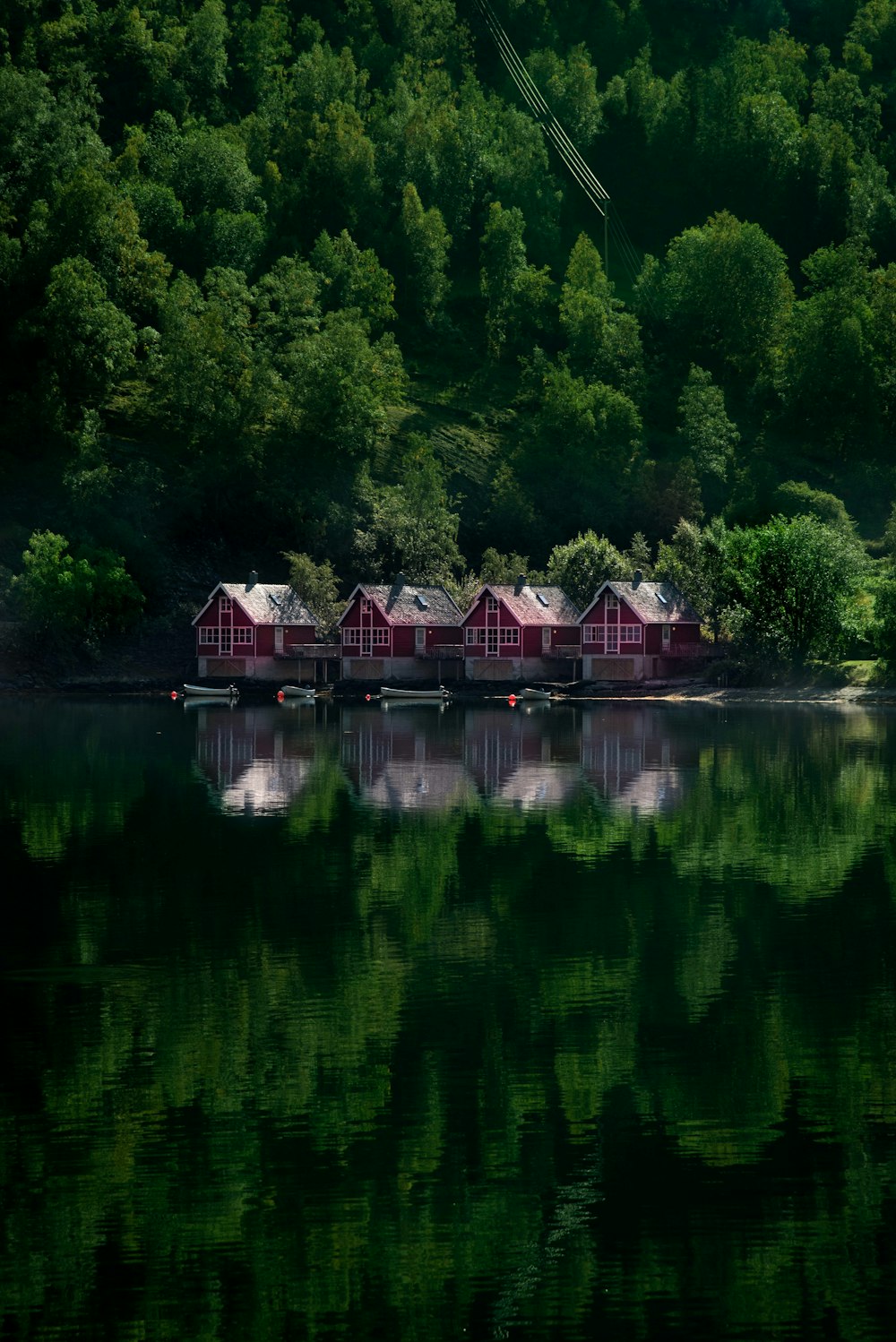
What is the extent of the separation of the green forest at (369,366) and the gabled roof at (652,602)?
2894 millimetres

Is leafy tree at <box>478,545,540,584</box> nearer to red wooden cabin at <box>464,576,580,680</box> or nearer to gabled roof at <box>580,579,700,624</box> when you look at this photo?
red wooden cabin at <box>464,576,580,680</box>

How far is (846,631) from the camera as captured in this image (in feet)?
340

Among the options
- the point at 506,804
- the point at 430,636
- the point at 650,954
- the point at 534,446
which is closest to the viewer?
the point at 650,954

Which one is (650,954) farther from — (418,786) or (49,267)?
(49,267)

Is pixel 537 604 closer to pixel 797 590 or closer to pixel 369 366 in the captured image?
pixel 797 590

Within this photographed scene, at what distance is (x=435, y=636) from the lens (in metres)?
121

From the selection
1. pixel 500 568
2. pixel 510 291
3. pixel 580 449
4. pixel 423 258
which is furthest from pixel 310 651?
pixel 423 258

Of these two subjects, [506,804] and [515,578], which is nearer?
[506,804]

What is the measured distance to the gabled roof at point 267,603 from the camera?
387 ft

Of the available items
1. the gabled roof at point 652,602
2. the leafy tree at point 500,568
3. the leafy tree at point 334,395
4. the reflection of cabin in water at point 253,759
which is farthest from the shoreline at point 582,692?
the leafy tree at point 334,395

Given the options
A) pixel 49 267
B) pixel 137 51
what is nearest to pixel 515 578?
pixel 49 267

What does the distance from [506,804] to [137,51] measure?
550ft

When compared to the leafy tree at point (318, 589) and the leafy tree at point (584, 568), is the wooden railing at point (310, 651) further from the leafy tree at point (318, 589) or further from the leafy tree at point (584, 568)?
the leafy tree at point (584, 568)

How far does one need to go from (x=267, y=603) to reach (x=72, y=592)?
14137mm
